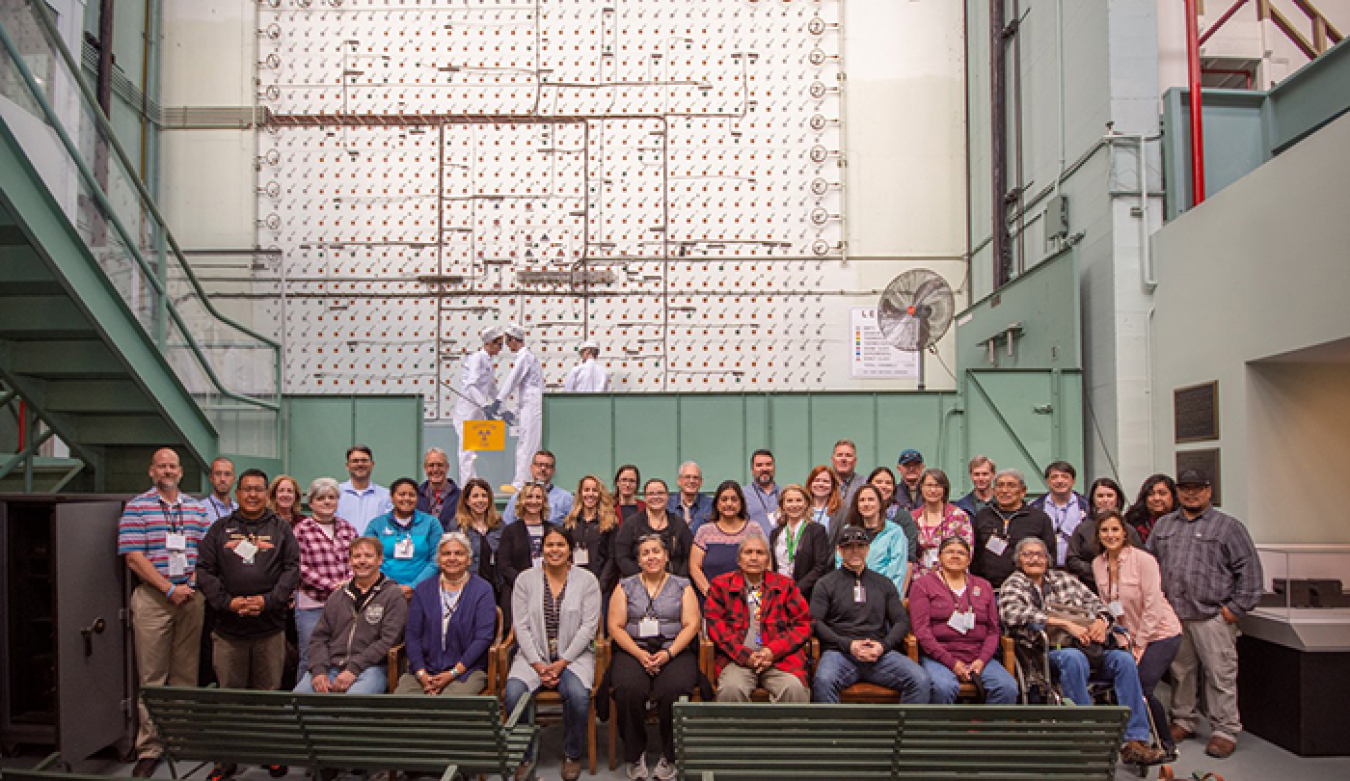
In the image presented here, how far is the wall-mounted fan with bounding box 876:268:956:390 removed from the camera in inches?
418

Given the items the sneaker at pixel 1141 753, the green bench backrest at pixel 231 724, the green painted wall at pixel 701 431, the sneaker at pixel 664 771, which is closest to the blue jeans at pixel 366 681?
the green bench backrest at pixel 231 724

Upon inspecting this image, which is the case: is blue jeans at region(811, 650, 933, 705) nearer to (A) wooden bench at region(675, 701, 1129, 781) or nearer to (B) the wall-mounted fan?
(A) wooden bench at region(675, 701, 1129, 781)

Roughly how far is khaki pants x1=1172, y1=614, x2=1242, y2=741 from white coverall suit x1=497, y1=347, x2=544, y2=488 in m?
6.83

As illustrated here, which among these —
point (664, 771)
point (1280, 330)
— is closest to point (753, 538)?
point (664, 771)

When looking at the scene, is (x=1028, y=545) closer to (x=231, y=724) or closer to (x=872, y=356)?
(x=231, y=724)

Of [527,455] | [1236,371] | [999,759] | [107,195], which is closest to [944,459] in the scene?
[1236,371]

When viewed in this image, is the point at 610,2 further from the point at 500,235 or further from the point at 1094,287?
the point at 1094,287

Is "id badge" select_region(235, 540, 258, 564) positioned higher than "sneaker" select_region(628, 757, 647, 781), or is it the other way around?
"id badge" select_region(235, 540, 258, 564)

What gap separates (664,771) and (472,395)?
6.13 metres

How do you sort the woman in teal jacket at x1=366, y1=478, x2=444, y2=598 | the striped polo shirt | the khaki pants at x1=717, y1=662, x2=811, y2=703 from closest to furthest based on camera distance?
the khaki pants at x1=717, y1=662, x2=811, y2=703
the striped polo shirt
the woman in teal jacket at x1=366, y1=478, x2=444, y2=598

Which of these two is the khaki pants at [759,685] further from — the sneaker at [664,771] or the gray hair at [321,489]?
the gray hair at [321,489]

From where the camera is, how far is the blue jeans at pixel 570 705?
17.6 ft

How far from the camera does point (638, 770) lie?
530 centimetres

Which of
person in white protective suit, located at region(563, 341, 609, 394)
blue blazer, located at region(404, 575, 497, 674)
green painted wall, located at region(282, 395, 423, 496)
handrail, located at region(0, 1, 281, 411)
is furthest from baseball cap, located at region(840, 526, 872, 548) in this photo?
person in white protective suit, located at region(563, 341, 609, 394)
